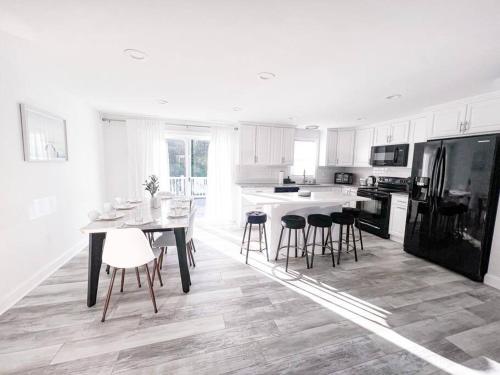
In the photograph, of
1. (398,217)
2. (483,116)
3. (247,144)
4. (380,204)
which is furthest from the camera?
(247,144)

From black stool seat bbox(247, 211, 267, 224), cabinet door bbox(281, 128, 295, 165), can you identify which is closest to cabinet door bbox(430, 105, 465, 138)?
cabinet door bbox(281, 128, 295, 165)

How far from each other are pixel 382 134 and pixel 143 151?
17.0ft

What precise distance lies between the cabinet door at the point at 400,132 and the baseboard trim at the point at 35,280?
6006 millimetres

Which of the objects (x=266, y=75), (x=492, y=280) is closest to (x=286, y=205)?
(x=266, y=75)

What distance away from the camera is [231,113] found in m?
4.05

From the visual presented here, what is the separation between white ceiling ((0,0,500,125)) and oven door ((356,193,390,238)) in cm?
182

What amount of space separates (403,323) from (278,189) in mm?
3192

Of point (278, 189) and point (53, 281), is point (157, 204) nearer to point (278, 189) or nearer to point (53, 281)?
point (53, 281)

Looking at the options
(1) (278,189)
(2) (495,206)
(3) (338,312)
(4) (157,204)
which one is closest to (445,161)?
(2) (495,206)

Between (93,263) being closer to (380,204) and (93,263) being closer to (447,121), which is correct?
(380,204)

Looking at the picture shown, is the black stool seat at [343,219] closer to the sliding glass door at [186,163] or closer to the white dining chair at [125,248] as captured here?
the white dining chair at [125,248]

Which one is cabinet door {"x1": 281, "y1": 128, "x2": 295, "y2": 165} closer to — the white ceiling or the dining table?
the white ceiling

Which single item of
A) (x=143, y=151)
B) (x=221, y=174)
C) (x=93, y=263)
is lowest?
(x=93, y=263)

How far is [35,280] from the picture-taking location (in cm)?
233
